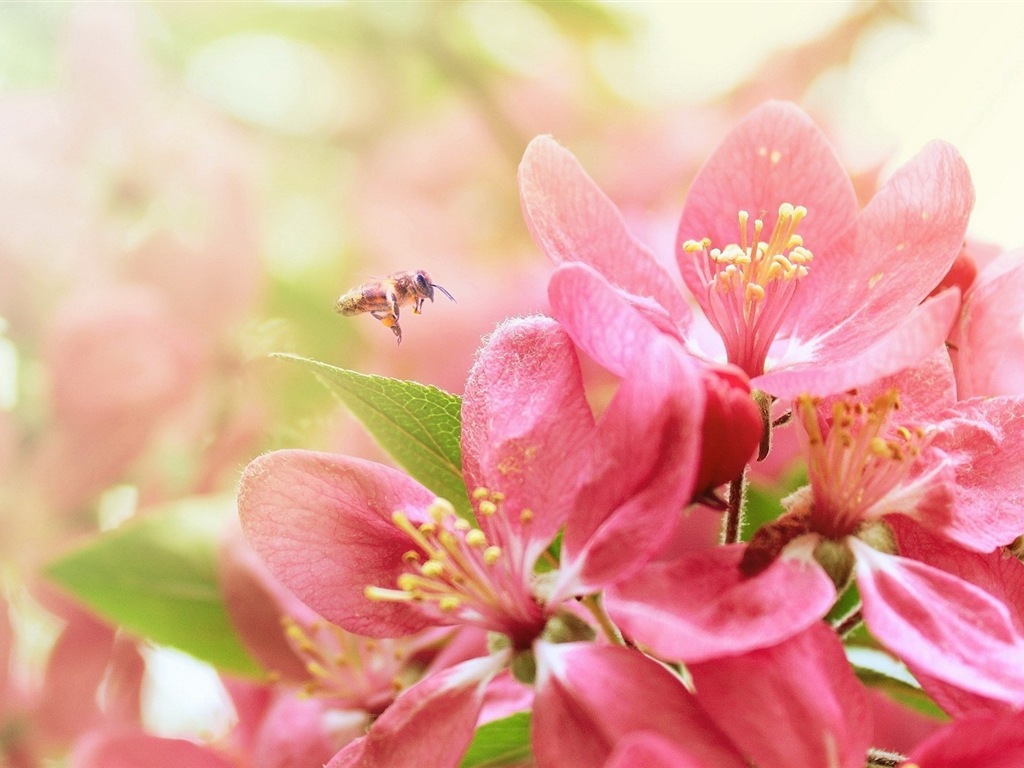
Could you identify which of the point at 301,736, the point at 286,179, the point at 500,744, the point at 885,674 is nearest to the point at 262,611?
the point at 301,736

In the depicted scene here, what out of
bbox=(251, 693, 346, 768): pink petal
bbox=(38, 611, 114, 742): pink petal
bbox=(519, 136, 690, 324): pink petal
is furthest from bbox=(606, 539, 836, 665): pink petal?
bbox=(38, 611, 114, 742): pink petal

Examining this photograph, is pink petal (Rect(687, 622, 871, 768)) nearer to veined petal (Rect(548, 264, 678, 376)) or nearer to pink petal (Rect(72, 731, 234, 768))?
veined petal (Rect(548, 264, 678, 376))

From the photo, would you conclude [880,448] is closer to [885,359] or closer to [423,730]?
Result: [885,359]

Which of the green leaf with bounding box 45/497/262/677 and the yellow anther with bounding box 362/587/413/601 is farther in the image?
the green leaf with bounding box 45/497/262/677

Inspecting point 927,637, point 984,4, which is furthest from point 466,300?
point 984,4

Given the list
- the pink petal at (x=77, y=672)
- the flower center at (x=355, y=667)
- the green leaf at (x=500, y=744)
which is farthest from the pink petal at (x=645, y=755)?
the pink petal at (x=77, y=672)

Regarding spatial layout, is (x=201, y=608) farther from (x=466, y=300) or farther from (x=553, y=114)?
(x=553, y=114)
